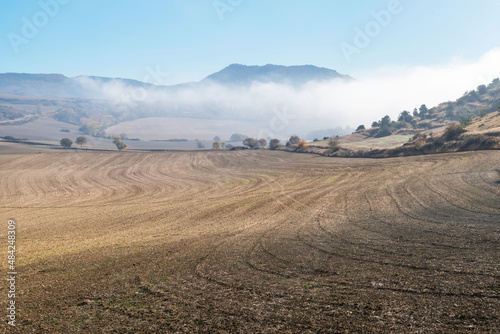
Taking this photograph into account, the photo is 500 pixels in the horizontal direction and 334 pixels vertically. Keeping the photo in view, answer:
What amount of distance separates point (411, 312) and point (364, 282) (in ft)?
7.81

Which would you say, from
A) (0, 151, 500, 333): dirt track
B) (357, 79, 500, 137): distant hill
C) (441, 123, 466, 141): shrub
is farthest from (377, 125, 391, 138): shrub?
(0, 151, 500, 333): dirt track

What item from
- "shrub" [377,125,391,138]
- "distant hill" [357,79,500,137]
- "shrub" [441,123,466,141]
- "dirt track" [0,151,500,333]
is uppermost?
"distant hill" [357,79,500,137]

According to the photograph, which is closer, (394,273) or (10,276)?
(394,273)

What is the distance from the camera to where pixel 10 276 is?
42.2ft

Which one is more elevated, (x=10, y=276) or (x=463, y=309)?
(x=463, y=309)

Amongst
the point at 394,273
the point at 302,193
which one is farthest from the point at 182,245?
the point at 302,193

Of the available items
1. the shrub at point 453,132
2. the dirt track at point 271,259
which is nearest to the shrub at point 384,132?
the shrub at point 453,132

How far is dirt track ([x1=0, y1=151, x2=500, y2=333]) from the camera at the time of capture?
9.09 meters

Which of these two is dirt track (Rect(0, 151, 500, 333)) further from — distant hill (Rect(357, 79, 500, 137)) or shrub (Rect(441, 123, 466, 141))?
distant hill (Rect(357, 79, 500, 137))

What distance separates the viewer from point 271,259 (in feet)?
47.7

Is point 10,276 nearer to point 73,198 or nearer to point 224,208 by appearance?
point 224,208

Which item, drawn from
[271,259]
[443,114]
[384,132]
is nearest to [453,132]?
[271,259]

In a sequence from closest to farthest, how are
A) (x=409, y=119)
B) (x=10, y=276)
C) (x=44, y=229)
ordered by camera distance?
(x=10, y=276), (x=44, y=229), (x=409, y=119)

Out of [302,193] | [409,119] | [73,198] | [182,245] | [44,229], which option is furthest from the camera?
[409,119]
